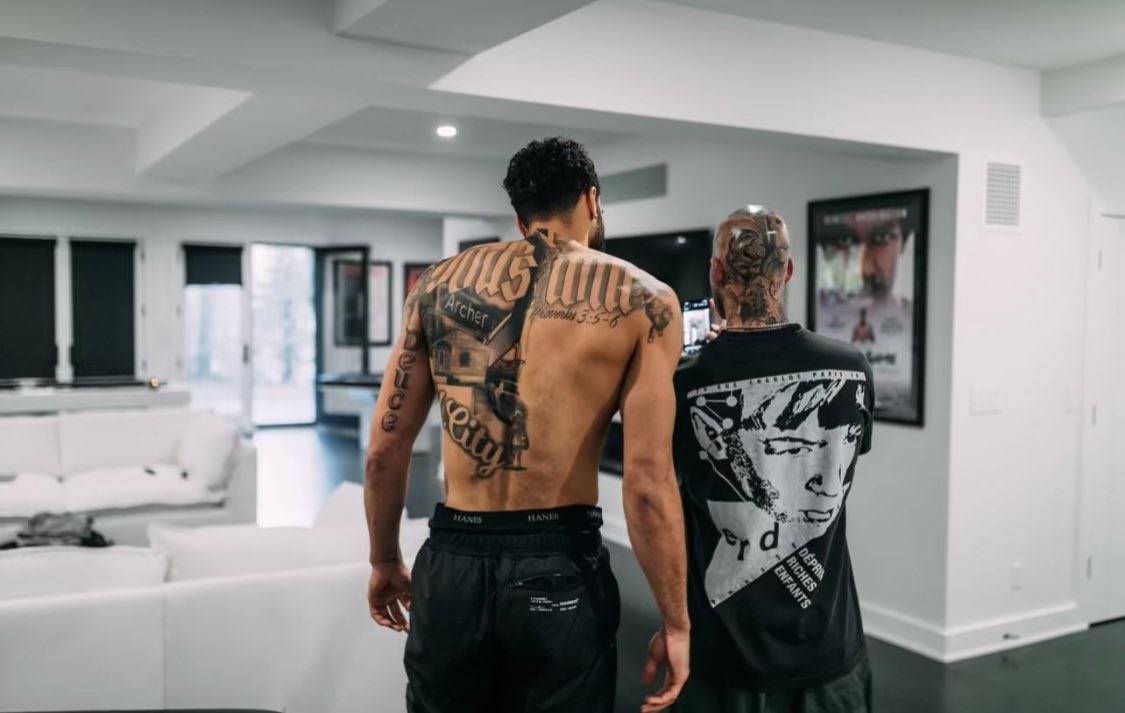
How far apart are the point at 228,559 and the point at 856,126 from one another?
284cm

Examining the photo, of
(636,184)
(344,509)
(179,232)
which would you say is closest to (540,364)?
(344,509)

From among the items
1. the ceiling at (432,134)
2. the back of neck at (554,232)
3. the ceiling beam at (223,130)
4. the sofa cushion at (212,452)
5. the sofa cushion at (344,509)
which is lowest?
the sofa cushion at (212,452)

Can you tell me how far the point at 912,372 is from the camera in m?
4.29

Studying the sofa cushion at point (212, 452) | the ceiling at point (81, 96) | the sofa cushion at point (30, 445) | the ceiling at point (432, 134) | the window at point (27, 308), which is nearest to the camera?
the ceiling at point (81, 96)

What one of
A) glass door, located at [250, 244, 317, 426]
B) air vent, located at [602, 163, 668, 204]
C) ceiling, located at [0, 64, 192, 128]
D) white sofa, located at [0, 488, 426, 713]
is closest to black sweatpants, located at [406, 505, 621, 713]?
white sofa, located at [0, 488, 426, 713]

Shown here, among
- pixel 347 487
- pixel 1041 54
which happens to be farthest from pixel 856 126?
pixel 347 487

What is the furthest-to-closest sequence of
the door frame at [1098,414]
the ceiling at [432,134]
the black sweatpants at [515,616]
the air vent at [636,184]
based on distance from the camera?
the air vent at [636,184] → the ceiling at [432,134] → the door frame at [1098,414] → the black sweatpants at [515,616]

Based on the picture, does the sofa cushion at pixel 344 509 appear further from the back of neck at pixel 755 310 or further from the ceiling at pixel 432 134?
the ceiling at pixel 432 134

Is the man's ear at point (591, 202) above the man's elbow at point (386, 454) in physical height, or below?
above

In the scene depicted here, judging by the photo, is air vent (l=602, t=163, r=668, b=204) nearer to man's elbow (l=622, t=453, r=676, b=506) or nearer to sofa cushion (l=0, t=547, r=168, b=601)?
sofa cushion (l=0, t=547, r=168, b=601)

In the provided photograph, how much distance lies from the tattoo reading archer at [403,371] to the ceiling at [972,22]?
213 cm

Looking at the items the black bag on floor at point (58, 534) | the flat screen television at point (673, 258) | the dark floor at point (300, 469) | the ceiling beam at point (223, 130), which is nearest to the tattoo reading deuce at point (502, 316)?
the ceiling beam at point (223, 130)

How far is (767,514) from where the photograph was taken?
1.77 metres

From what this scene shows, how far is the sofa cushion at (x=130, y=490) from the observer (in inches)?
199
